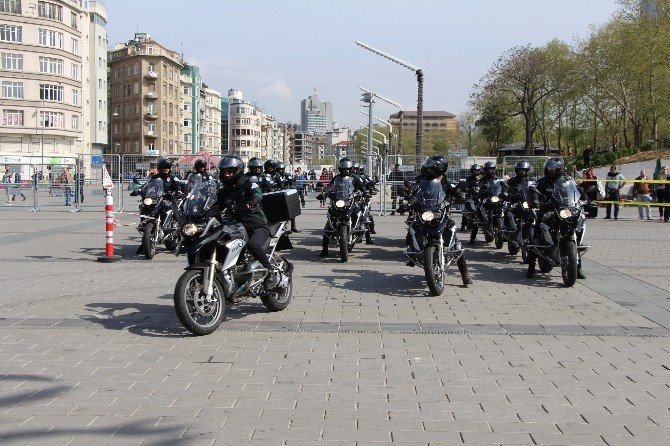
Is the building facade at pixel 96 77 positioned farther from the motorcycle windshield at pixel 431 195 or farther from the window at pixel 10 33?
the motorcycle windshield at pixel 431 195

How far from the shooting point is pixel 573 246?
10.6 m

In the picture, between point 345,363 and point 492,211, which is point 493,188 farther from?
point 345,363

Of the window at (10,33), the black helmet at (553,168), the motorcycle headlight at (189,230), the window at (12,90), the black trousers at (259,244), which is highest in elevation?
the window at (10,33)

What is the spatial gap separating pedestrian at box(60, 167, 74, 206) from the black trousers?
73.2ft

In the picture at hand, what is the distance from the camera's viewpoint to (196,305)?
7312 mm

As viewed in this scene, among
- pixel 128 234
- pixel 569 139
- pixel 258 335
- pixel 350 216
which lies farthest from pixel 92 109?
pixel 258 335

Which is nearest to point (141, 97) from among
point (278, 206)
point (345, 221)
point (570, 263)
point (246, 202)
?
point (345, 221)

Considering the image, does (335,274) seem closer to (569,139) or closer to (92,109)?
(569,139)

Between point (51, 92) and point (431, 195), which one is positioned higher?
point (51, 92)

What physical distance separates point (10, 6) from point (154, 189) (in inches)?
2482

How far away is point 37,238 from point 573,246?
1169 cm

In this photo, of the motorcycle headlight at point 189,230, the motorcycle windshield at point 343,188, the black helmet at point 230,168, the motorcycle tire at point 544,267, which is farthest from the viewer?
the motorcycle windshield at point 343,188

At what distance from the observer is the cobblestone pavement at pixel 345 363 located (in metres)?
4.82

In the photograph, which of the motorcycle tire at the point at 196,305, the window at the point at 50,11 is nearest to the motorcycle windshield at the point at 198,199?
the motorcycle tire at the point at 196,305
